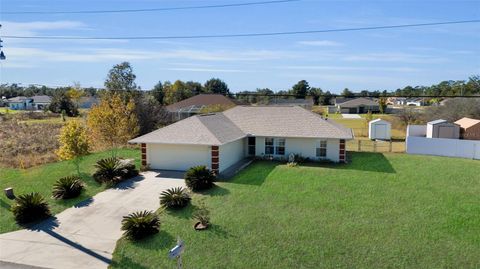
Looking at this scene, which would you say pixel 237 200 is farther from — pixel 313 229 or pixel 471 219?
pixel 471 219

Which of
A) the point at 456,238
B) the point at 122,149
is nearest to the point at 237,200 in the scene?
the point at 456,238

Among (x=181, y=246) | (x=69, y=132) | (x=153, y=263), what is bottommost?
(x=153, y=263)

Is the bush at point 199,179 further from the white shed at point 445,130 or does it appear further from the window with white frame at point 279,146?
the white shed at point 445,130

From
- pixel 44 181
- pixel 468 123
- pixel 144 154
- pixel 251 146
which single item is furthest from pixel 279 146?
pixel 468 123

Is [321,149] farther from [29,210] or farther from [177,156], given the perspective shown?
[29,210]

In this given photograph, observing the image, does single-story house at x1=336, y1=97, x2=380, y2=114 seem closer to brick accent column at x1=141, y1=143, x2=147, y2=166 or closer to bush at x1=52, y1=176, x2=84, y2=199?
brick accent column at x1=141, y1=143, x2=147, y2=166

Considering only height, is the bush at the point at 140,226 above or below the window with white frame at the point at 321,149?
below

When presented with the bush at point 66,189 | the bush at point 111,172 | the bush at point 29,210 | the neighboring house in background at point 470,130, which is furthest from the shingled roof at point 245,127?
the neighboring house in background at point 470,130
